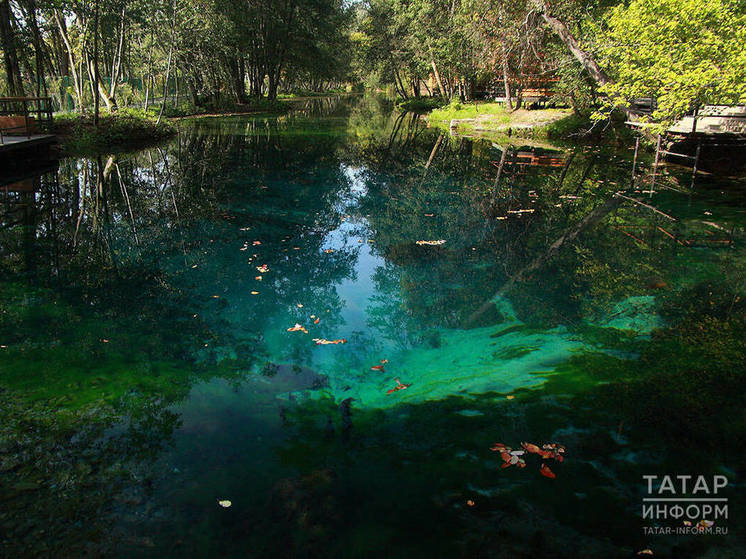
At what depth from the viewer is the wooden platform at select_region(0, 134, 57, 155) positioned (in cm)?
1396

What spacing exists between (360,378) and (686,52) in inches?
453

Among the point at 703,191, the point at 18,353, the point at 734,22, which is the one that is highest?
the point at 734,22

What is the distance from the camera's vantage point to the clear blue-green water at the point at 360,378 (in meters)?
3.17

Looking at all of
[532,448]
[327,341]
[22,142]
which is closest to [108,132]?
[22,142]

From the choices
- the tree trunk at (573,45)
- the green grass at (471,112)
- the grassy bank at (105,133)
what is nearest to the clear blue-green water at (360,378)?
the grassy bank at (105,133)

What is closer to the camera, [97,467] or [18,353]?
[97,467]

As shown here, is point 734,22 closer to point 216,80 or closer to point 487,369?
point 487,369

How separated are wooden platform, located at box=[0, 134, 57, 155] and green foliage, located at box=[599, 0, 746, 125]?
17754 millimetres

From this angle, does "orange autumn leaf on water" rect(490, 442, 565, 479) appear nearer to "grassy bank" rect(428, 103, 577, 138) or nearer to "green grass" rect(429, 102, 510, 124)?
"grassy bank" rect(428, 103, 577, 138)

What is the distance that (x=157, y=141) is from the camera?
72.6ft

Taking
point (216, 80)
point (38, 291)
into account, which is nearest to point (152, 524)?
point (38, 291)

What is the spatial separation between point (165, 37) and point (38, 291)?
24745 mm

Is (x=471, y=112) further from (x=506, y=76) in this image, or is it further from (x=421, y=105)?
(x=421, y=105)

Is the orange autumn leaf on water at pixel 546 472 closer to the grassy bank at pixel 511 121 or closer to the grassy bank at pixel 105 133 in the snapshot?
the grassy bank at pixel 105 133
